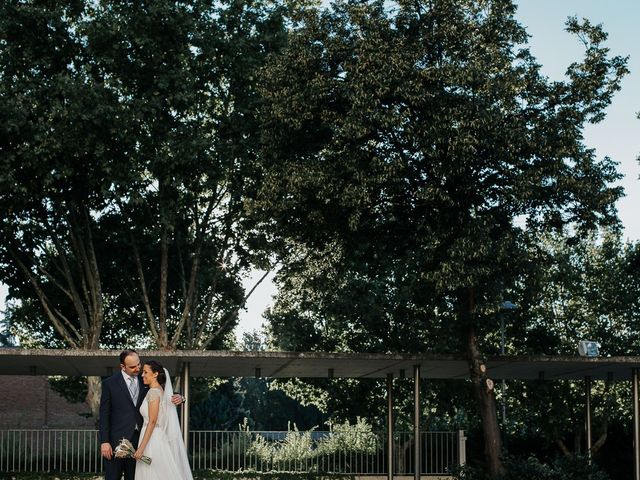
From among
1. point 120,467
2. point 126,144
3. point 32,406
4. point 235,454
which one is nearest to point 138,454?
point 120,467

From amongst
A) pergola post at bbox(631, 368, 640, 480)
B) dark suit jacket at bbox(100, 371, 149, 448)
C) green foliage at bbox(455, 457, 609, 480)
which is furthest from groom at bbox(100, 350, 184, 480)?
pergola post at bbox(631, 368, 640, 480)

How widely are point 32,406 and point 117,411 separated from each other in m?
42.0

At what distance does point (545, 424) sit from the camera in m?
37.6

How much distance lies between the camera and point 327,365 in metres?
22.5

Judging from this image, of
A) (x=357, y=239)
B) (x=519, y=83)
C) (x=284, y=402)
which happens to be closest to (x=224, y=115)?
(x=357, y=239)

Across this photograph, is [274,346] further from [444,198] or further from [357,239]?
[444,198]

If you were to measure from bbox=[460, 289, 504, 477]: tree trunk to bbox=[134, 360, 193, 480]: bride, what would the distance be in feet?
39.7

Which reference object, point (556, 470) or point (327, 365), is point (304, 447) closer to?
point (327, 365)

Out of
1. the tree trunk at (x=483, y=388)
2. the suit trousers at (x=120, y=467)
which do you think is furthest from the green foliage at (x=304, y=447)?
the suit trousers at (x=120, y=467)

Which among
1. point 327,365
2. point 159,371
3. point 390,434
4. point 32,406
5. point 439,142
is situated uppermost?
point 439,142

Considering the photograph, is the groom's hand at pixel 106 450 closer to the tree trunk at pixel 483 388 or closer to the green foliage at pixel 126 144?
the tree trunk at pixel 483 388

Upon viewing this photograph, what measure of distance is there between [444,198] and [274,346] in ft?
78.6

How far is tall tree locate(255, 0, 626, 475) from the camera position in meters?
20.7

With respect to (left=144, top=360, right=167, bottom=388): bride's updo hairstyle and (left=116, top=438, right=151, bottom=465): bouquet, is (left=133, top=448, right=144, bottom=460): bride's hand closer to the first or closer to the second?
(left=116, top=438, right=151, bottom=465): bouquet
